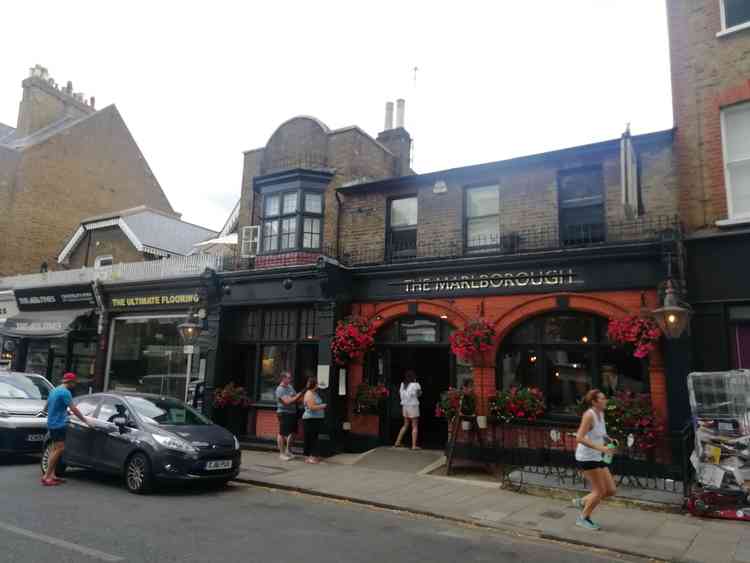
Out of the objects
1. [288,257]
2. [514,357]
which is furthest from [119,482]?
[514,357]

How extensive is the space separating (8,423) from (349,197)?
369 inches

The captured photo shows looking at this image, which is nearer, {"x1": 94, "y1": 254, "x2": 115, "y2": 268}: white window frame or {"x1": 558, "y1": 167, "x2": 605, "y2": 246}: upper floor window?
{"x1": 558, "y1": 167, "x2": 605, "y2": 246}: upper floor window

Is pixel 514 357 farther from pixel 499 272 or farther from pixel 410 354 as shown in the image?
pixel 410 354

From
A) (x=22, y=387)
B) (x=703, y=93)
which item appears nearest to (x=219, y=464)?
(x=22, y=387)

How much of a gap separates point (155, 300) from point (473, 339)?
10.9 m

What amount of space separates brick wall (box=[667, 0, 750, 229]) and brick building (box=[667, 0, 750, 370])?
0.05 ft

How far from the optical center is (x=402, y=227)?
1395 centimetres

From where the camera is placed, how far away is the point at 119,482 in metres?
9.65

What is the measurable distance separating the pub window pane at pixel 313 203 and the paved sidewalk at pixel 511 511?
23.0ft

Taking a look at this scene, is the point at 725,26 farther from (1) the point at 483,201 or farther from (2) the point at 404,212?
(2) the point at 404,212

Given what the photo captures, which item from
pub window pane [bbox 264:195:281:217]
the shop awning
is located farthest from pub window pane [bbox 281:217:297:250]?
the shop awning

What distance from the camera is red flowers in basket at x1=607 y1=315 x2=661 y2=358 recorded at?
9.81 metres

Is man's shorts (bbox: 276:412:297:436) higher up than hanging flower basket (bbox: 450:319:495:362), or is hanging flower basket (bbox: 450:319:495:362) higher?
hanging flower basket (bbox: 450:319:495:362)

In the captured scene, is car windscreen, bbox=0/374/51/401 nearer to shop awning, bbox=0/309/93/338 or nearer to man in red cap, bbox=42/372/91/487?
man in red cap, bbox=42/372/91/487
